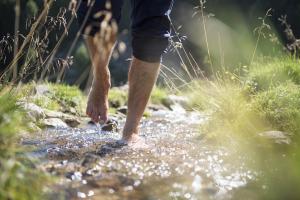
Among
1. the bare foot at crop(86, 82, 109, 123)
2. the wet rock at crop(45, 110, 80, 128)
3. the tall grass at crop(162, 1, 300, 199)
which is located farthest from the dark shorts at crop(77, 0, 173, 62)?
the wet rock at crop(45, 110, 80, 128)

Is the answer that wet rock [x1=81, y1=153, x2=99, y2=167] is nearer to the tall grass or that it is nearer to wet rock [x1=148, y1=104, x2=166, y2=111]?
the tall grass

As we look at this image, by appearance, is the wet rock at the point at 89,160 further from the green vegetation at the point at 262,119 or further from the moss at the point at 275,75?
the moss at the point at 275,75

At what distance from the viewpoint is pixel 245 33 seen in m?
14.1

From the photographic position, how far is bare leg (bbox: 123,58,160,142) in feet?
9.58

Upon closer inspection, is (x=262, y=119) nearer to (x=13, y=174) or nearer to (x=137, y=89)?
(x=137, y=89)

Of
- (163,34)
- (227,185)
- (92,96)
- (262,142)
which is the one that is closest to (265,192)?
(227,185)

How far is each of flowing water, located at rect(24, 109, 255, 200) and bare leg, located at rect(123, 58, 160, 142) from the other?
134 millimetres

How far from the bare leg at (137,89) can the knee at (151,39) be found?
5 cm

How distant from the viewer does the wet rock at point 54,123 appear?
4306mm

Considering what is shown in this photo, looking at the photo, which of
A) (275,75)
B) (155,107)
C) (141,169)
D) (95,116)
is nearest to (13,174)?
(141,169)

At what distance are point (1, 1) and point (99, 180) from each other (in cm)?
1598

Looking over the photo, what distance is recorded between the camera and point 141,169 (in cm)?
235

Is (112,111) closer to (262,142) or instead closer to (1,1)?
(262,142)

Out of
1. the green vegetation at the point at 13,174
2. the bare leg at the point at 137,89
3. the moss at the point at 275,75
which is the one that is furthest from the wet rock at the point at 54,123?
the green vegetation at the point at 13,174
